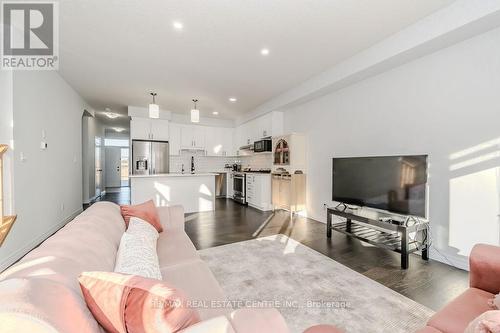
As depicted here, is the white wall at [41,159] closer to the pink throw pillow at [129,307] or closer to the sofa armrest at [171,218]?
the sofa armrest at [171,218]

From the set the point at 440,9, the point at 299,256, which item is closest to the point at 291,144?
the point at 299,256

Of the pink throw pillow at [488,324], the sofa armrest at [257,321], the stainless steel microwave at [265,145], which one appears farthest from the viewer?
the stainless steel microwave at [265,145]

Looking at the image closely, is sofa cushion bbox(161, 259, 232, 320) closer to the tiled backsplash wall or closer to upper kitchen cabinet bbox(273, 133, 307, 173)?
upper kitchen cabinet bbox(273, 133, 307, 173)

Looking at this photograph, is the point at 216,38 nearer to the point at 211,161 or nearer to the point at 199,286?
the point at 199,286

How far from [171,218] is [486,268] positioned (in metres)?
2.78

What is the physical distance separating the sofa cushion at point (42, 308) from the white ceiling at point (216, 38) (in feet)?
8.77

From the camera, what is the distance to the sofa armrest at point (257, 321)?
82cm

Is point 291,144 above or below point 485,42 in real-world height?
below

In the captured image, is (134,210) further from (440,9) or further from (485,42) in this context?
(485,42)

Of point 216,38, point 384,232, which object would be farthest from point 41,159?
point 384,232

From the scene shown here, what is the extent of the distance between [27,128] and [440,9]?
17.8 feet

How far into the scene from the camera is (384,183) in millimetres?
3100

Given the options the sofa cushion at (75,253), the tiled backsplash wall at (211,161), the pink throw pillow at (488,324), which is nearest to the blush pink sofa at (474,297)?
the pink throw pillow at (488,324)

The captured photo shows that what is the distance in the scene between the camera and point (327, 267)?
2.60m
